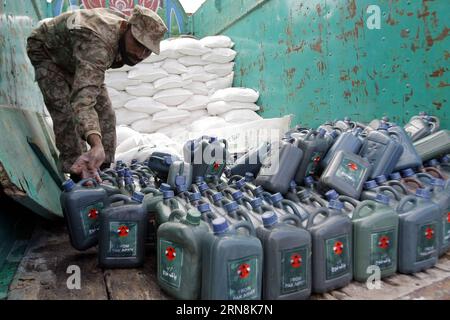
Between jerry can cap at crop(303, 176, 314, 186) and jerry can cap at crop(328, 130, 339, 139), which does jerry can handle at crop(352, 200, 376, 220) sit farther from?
jerry can cap at crop(328, 130, 339, 139)

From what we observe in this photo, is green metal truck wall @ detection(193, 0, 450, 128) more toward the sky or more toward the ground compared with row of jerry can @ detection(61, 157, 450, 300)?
more toward the sky

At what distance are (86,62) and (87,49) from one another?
0.10 m

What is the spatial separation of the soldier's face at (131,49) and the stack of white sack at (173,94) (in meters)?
2.45

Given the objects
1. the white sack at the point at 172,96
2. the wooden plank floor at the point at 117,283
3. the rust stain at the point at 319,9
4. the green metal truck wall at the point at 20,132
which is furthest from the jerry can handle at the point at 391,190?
the white sack at the point at 172,96

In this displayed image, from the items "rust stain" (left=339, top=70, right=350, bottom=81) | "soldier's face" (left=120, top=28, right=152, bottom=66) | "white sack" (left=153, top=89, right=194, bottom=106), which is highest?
"soldier's face" (left=120, top=28, right=152, bottom=66)

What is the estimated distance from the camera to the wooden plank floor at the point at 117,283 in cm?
152

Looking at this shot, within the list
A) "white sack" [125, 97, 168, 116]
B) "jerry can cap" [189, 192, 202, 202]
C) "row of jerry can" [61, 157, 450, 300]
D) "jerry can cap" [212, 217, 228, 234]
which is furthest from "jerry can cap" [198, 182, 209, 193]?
"white sack" [125, 97, 168, 116]

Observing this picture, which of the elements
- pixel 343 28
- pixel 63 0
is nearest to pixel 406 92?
pixel 343 28

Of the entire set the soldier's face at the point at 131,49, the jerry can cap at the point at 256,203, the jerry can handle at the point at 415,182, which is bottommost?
the jerry can handle at the point at 415,182

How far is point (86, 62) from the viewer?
2.12 meters

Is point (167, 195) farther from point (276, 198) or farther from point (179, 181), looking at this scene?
point (276, 198)

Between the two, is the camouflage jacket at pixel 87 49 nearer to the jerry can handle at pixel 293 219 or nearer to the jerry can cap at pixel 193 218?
the jerry can cap at pixel 193 218

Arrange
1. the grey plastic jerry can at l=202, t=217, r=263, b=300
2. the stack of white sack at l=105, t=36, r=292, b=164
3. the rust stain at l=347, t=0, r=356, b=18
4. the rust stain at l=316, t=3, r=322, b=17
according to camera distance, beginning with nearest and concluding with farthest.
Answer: the grey plastic jerry can at l=202, t=217, r=263, b=300
the rust stain at l=347, t=0, r=356, b=18
the rust stain at l=316, t=3, r=322, b=17
the stack of white sack at l=105, t=36, r=292, b=164

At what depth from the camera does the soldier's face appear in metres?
2.33
